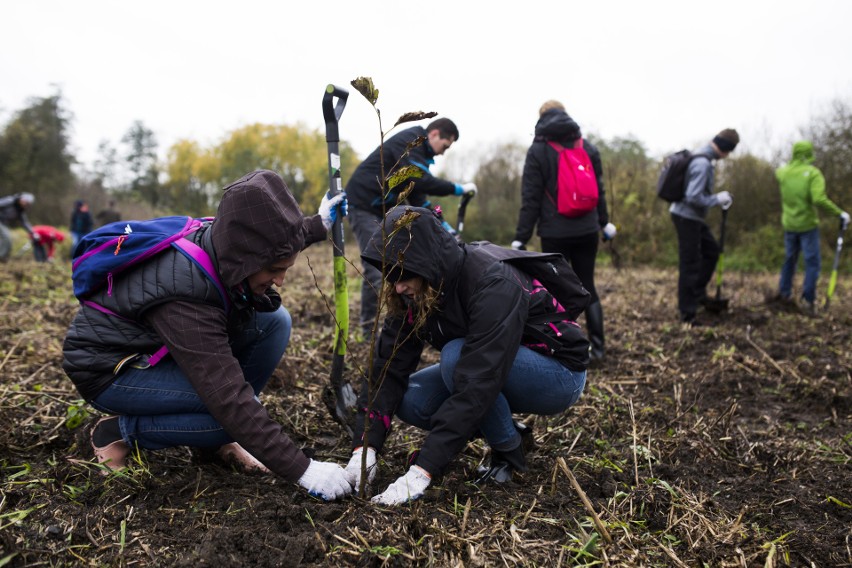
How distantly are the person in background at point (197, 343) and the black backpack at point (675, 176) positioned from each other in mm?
4672

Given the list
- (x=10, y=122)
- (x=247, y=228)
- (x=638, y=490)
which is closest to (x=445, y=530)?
(x=638, y=490)

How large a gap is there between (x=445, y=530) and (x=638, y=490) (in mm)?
837

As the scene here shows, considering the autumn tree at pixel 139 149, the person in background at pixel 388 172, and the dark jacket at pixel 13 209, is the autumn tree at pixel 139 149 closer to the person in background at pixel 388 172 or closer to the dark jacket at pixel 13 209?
the dark jacket at pixel 13 209

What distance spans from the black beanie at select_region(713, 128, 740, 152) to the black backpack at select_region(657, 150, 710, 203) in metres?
0.20

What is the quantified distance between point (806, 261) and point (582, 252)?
415 cm

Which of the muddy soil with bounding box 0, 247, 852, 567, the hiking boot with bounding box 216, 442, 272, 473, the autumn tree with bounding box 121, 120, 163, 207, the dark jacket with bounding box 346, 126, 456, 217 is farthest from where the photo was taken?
the autumn tree with bounding box 121, 120, 163, 207

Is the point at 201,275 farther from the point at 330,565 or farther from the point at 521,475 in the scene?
the point at 521,475

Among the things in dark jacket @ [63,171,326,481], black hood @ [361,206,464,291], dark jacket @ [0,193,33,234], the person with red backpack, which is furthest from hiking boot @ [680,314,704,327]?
dark jacket @ [0,193,33,234]

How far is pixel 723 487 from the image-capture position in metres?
2.59

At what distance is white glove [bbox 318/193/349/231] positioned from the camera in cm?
307

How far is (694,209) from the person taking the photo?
19.4 feet

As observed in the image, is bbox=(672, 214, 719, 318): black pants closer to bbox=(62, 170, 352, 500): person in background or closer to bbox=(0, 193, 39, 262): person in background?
bbox=(62, 170, 352, 500): person in background

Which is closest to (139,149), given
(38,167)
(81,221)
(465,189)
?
(38,167)

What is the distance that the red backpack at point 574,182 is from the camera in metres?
4.38
